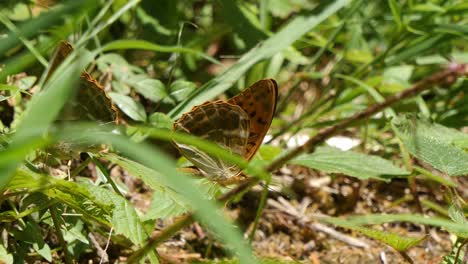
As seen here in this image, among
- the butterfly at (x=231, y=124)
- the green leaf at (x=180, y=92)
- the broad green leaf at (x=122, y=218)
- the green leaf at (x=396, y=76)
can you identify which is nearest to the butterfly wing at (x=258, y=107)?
the butterfly at (x=231, y=124)

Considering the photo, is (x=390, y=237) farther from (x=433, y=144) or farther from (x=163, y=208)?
(x=163, y=208)

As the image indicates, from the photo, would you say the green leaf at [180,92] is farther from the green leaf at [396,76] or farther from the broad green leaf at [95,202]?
the green leaf at [396,76]

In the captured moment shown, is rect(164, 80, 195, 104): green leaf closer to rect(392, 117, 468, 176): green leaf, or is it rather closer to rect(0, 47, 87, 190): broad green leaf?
rect(392, 117, 468, 176): green leaf

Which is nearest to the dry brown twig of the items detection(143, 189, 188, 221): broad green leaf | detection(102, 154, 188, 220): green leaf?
detection(102, 154, 188, 220): green leaf

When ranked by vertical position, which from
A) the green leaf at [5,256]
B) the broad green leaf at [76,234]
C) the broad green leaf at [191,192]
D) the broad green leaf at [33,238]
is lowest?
the broad green leaf at [76,234]

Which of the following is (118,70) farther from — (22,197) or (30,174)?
(30,174)

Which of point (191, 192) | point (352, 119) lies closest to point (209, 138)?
point (352, 119)
